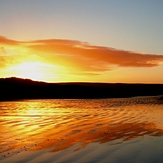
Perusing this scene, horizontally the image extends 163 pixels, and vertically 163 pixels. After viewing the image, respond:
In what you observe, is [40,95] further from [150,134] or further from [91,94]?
[150,134]

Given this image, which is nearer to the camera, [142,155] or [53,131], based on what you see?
[142,155]

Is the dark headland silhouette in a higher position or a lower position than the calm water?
higher

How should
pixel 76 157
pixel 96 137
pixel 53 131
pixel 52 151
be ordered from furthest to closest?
pixel 53 131, pixel 96 137, pixel 52 151, pixel 76 157

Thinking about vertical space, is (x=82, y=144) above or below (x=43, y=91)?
below

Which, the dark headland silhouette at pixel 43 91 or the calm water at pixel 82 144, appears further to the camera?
the dark headland silhouette at pixel 43 91

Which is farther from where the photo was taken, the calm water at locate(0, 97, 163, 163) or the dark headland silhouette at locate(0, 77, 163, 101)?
the dark headland silhouette at locate(0, 77, 163, 101)

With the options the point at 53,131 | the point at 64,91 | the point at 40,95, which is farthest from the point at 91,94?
the point at 53,131

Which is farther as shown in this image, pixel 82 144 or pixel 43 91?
pixel 43 91

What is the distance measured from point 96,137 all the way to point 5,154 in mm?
4458

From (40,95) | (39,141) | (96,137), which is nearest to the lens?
(39,141)

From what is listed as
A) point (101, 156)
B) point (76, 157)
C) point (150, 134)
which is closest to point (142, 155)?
point (101, 156)

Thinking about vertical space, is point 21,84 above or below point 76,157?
above

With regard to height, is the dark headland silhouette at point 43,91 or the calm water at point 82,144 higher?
the dark headland silhouette at point 43,91

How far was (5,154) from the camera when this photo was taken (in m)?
10.1
